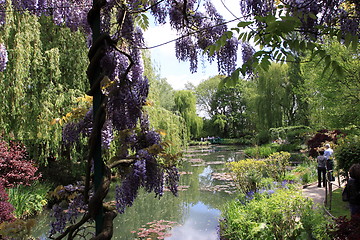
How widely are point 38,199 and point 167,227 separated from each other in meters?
3.14

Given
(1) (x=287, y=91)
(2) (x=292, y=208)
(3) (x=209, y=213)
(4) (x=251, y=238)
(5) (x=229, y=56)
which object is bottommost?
Answer: (3) (x=209, y=213)

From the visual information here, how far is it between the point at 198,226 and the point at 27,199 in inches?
151

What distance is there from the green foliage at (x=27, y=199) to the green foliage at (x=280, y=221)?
13.9ft

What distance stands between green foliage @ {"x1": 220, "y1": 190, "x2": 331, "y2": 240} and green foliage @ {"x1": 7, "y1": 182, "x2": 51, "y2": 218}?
4239mm

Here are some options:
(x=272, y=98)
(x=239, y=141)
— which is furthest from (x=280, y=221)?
(x=239, y=141)

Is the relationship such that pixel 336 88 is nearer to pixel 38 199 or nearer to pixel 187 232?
pixel 187 232

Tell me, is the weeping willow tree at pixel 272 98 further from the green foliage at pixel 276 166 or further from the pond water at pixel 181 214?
the pond water at pixel 181 214

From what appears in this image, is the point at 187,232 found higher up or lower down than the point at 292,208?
lower down

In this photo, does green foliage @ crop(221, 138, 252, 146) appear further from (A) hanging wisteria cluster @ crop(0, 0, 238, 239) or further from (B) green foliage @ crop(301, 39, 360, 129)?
(A) hanging wisteria cluster @ crop(0, 0, 238, 239)

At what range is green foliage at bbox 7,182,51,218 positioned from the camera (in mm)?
5637

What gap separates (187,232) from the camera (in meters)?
5.47

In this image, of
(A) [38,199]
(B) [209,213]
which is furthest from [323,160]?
(A) [38,199]

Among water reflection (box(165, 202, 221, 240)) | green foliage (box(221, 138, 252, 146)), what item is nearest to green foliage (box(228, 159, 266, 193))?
water reflection (box(165, 202, 221, 240))

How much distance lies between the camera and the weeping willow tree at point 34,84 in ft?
19.9
